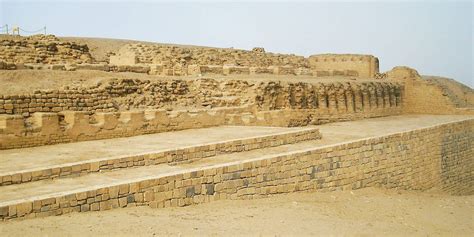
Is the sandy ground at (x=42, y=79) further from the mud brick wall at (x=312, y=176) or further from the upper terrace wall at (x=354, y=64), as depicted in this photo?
the upper terrace wall at (x=354, y=64)

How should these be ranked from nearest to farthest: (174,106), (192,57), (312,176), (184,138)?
(312,176) < (184,138) < (174,106) < (192,57)

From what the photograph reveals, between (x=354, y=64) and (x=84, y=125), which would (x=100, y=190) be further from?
(x=354, y=64)

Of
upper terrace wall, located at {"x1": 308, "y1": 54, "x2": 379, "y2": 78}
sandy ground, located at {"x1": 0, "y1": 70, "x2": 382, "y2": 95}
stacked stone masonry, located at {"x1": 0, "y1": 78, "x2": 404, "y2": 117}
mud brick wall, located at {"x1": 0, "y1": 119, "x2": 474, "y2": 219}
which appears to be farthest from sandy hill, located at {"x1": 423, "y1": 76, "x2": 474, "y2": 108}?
sandy ground, located at {"x1": 0, "y1": 70, "x2": 382, "y2": 95}

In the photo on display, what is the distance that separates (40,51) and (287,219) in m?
11.9

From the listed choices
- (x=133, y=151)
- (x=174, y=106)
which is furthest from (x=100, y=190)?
(x=174, y=106)

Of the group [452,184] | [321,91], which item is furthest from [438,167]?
[321,91]

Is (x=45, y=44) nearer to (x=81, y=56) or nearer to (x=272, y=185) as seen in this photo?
(x=81, y=56)

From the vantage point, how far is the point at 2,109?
1124 cm

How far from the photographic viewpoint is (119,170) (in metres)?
8.97

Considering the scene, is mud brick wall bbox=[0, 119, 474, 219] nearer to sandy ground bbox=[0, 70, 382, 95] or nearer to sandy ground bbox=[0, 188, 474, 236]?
sandy ground bbox=[0, 188, 474, 236]

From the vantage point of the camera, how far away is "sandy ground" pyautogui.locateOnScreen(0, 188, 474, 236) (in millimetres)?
6629

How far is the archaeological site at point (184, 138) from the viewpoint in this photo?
26.6 feet

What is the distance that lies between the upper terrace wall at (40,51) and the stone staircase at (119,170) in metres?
6.77

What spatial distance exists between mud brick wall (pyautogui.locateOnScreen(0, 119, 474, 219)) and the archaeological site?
23mm
